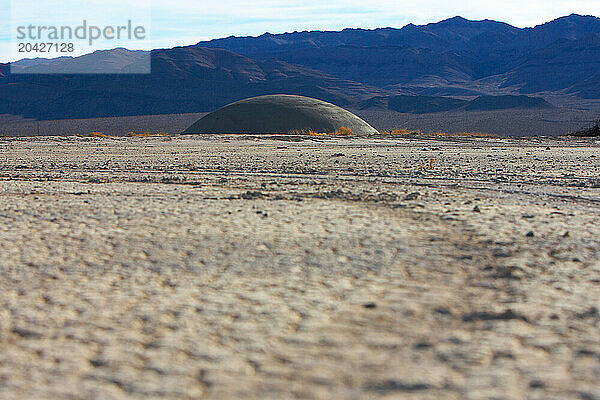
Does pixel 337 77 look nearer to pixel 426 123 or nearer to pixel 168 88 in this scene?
pixel 168 88

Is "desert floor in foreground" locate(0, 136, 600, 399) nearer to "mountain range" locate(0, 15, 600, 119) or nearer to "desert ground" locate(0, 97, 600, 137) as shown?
"desert ground" locate(0, 97, 600, 137)

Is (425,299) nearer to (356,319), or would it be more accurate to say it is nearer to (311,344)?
(356,319)

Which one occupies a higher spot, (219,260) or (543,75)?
(543,75)

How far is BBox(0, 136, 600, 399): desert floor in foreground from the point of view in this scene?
2555 mm

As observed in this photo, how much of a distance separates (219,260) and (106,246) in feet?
2.91

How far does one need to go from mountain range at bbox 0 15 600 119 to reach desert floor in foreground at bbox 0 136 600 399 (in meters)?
91.8

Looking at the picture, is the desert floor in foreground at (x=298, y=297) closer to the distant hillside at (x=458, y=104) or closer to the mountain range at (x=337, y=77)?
the distant hillside at (x=458, y=104)

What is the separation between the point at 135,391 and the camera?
246 cm

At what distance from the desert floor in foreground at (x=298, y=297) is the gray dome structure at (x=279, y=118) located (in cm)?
3072

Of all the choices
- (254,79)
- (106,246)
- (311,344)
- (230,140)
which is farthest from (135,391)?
(254,79)

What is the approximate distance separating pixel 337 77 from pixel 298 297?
13974 cm

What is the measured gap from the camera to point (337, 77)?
14050cm

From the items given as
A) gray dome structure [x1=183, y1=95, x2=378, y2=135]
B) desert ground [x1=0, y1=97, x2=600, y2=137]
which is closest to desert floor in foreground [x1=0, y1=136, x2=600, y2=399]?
gray dome structure [x1=183, y1=95, x2=378, y2=135]

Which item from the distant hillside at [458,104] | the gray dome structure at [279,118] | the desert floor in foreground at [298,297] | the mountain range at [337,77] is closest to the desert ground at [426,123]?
the distant hillside at [458,104]
